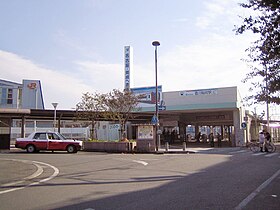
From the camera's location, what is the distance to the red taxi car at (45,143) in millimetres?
24453

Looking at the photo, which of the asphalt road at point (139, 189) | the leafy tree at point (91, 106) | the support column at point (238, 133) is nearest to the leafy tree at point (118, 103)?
the leafy tree at point (91, 106)

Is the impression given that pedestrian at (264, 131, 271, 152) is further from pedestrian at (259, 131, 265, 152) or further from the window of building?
the window of building

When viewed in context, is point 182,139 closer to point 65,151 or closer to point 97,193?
point 65,151

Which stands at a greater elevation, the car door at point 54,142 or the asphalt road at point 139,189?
the car door at point 54,142

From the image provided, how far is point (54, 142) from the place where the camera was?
24.6 m

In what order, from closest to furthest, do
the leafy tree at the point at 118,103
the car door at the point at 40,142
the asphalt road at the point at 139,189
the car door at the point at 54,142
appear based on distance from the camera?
the asphalt road at the point at 139,189 < the car door at the point at 40,142 < the car door at the point at 54,142 < the leafy tree at the point at 118,103

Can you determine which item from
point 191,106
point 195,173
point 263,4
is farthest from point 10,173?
point 191,106

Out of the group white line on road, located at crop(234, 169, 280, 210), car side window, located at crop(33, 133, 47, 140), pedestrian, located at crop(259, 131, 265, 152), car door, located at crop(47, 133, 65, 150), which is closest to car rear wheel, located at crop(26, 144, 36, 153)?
car side window, located at crop(33, 133, 47, 140)

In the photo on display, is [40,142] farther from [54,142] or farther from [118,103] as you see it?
[118,103]

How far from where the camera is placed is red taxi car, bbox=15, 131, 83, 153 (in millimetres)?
24453

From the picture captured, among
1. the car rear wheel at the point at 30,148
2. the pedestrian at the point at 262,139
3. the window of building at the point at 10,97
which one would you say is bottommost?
the car rear wheel at the point at 30,148

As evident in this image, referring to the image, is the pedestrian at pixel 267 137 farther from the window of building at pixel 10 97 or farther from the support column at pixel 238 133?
the window of building at pixel 10 97

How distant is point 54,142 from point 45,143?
2.14ft

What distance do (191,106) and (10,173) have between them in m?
26.8
